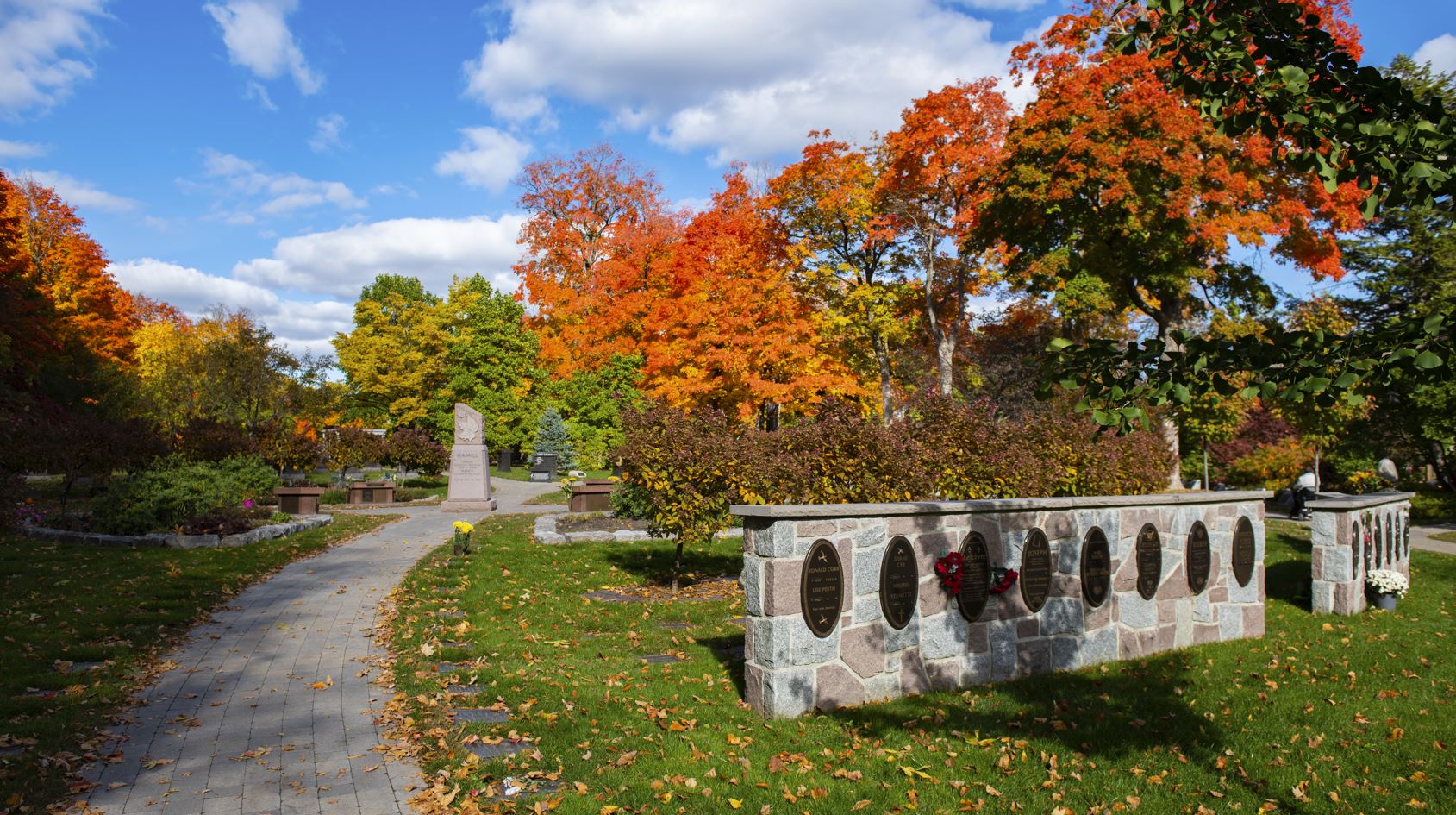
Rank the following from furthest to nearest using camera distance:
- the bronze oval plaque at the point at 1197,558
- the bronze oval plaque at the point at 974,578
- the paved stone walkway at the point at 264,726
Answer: the bronze oval plaque at the point at 1197,558
the bronze oval plaque at the point at 974,578
the paved stone walkway at the point at 264,726

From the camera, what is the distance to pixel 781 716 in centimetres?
586

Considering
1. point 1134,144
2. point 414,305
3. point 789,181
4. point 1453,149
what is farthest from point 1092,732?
point 414,305

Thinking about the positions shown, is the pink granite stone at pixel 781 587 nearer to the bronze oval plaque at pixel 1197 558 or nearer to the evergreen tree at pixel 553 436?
the bronze oval plaque at pixel 1197 558

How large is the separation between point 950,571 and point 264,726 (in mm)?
5181

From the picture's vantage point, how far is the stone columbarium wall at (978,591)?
5.90 metres

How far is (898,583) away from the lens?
20.9 feet

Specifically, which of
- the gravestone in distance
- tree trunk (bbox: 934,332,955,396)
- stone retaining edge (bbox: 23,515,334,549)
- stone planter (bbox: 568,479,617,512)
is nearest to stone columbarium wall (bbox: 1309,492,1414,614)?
stone planter (bbox: 568,479,617,512)

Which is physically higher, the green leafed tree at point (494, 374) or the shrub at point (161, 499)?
the green leafed tree at point (494, 374)

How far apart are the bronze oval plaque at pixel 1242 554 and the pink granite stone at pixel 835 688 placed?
5152 mm

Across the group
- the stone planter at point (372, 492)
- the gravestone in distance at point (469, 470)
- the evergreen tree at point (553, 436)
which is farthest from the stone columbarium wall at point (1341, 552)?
the evergreen tree at point (553, 436)

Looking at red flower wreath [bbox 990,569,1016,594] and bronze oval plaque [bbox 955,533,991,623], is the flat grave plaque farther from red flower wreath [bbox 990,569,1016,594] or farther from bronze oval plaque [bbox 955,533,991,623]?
bronze oval plaque [bbox 955,533,991,623]

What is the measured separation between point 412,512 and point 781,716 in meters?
18.0

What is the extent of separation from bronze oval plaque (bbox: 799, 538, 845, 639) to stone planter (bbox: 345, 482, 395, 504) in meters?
20.7

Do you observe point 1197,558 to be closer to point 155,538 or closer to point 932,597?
point 932,597
